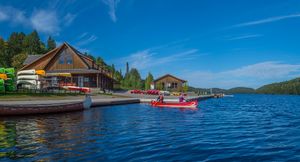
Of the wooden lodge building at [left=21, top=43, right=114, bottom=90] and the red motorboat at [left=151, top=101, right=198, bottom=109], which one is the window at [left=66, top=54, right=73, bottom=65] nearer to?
the wooden lodge building at [left=21, top=43, right=114, bottom=90]

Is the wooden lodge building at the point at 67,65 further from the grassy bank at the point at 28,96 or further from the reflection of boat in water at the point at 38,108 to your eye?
the reflection of boat in water at the point at 38,108

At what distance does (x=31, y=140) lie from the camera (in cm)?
1520

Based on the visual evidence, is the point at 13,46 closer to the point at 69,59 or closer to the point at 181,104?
the point at 69,59

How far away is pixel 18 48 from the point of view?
11088cm

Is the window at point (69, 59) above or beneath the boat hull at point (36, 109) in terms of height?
above

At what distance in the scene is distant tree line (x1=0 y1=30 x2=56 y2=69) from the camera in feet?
293

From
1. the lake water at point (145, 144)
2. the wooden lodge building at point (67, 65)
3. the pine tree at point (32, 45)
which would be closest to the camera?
the lake water at point (145, 144)

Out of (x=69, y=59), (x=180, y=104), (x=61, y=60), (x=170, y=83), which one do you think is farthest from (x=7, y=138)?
(x=170, y=83)

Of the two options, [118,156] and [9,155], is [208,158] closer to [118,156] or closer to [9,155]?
[118,156]

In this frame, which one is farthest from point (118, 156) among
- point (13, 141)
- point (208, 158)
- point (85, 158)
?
point (13, 141)

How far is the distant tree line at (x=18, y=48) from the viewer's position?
8944 cm

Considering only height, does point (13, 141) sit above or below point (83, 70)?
below

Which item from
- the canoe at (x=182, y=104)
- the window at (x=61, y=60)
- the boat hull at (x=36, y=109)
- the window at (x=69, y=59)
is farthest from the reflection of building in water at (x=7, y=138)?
the window at (x=61, y=60)

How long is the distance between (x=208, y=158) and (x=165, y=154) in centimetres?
177
